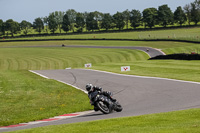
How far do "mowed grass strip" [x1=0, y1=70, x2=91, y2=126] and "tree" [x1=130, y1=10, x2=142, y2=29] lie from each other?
143433mm

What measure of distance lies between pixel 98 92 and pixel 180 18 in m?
148

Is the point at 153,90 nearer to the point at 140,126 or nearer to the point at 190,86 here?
the point at 190,86

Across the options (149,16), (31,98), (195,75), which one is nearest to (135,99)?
(31,98)

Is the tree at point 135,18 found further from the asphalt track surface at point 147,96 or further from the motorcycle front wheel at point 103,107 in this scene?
the motorcycle front wheel at point 103,107

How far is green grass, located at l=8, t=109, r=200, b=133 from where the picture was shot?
332 inches

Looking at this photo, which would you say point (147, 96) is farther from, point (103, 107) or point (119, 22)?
point (119, 22)

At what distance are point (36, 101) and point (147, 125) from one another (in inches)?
342

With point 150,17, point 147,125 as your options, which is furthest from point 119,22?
point 147,125

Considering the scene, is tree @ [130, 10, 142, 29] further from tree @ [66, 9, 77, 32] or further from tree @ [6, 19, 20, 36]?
tree @ [6, 19, 20, 36]

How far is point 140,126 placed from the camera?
30.1 feet

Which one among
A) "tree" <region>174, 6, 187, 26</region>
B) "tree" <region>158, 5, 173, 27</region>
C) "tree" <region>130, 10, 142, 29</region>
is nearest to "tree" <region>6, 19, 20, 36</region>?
"tree" <region>130, 10, 142, 29</region>

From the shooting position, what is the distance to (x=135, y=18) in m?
164

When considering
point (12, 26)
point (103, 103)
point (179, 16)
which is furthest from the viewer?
point (12, 26)

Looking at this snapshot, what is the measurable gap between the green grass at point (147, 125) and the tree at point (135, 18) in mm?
153376
